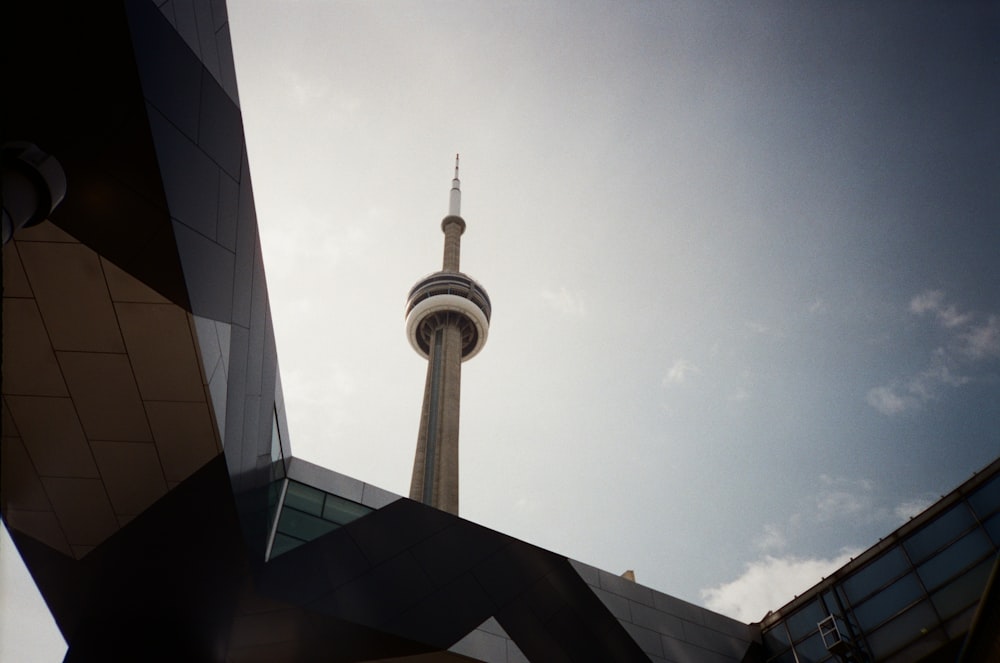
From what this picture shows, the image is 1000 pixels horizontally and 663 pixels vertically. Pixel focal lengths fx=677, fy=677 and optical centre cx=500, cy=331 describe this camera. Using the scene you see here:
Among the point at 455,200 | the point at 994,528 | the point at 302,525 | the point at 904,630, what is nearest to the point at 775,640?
the point at 904,630

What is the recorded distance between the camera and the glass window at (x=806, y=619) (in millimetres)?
19125

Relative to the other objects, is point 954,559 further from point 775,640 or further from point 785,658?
point 775,640

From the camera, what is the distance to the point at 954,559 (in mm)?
16156

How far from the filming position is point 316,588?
45.4 feet

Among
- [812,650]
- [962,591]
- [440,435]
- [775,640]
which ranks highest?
[440,435]

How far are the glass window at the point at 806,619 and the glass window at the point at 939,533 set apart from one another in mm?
3239

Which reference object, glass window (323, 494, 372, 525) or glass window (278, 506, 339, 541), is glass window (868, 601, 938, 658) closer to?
glass window (323, 494, 372, 525)

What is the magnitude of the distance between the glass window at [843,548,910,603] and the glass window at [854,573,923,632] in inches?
7.3

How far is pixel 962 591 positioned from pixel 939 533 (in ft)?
5.09

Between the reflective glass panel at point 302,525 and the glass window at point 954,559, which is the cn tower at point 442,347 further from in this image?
the glass window at point 954,559

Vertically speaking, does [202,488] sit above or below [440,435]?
below

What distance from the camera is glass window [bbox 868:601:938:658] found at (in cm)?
1622

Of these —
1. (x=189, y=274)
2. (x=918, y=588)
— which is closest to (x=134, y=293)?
(x=189, y=274)

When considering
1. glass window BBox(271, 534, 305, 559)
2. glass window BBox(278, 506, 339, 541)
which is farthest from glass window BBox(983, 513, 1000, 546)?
glass window BBox(271, 534, 305, 559)
